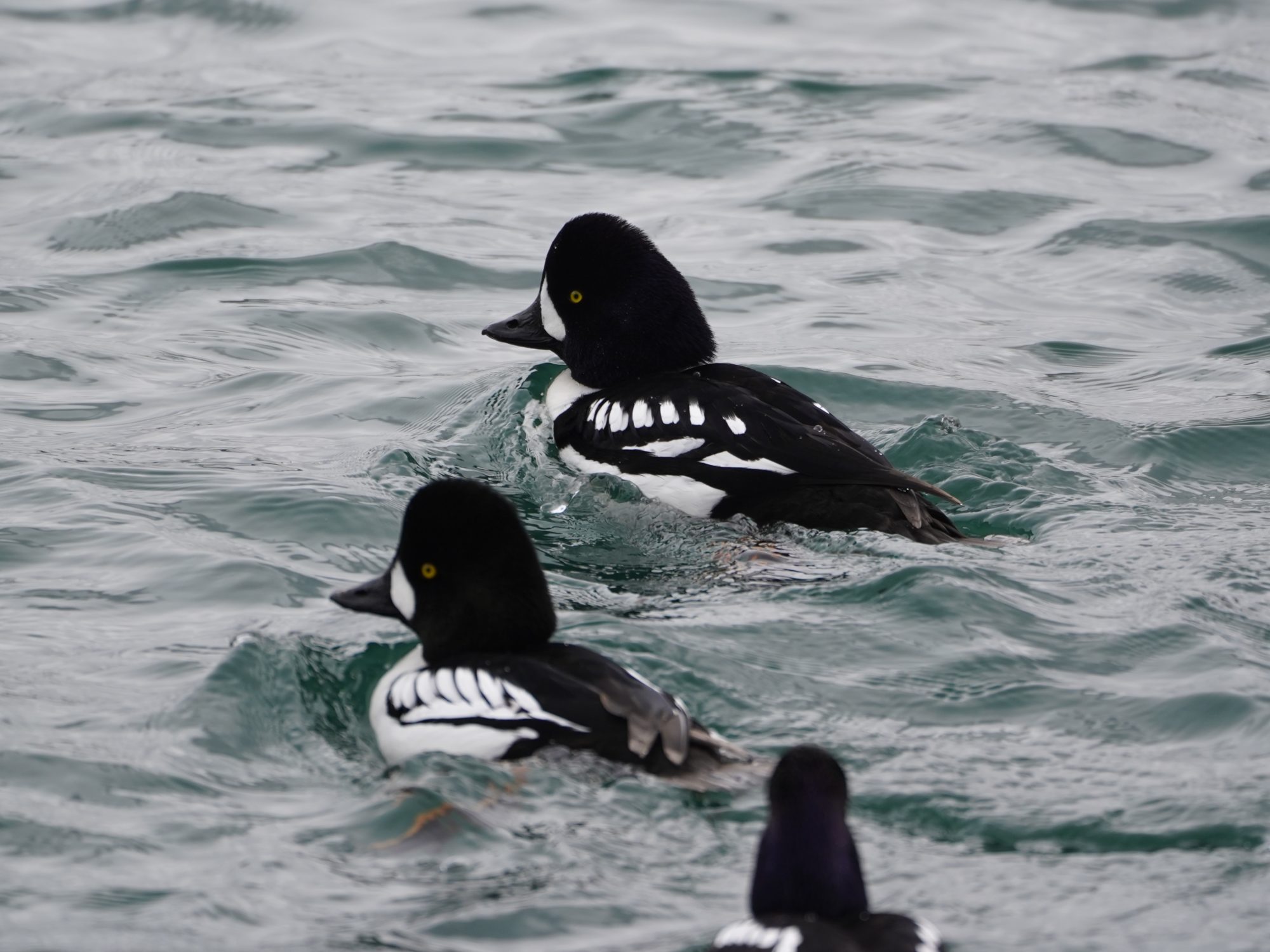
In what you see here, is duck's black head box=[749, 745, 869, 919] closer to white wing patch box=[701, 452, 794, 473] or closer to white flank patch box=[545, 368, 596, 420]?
white wing patch box=[701, 452, 794, 473]

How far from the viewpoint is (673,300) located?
8023mm

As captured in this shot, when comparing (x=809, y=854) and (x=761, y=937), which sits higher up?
(x=809, y=854)

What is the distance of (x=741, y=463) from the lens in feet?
23.6

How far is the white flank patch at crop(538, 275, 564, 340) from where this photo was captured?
842 cm

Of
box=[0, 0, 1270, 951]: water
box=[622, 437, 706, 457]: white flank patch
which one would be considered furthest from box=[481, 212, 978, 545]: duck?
box=[0, 0, 1270, 951]: water

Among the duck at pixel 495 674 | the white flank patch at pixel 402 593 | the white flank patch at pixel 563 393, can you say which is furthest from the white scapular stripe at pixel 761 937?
the white flank patch at pixel 563 393

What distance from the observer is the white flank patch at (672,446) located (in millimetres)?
7375

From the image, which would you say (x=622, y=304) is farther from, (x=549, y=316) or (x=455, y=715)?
(x=455, y=715)

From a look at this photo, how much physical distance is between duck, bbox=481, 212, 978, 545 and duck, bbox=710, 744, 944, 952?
3035 mm

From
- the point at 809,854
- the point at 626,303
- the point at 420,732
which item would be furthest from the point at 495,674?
the point at 626,303

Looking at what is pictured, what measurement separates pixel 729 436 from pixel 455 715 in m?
2.51

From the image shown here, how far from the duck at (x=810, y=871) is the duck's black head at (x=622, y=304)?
4.26 m

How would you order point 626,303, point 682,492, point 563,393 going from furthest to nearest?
1. point 563,393
2. point 626,303
3. point 682,492

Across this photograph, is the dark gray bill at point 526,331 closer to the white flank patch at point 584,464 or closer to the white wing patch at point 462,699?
the white flank patch at point 584,464
